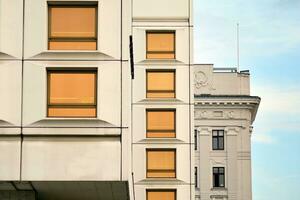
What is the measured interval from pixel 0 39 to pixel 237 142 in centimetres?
6585

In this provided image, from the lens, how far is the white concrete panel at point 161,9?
44.0m

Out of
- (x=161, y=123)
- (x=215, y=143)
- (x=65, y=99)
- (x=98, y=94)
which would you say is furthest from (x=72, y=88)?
(x=215, y=143)

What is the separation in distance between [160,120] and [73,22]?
22.6 m

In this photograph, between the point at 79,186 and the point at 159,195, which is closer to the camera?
the point at 79,186

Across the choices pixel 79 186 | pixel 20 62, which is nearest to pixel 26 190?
pixel 79 186

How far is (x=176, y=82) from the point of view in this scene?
44.2 metres

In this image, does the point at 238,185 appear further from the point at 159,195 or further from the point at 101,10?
the point at 101,10

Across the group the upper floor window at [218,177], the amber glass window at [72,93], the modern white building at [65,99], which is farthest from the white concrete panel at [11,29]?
the upper floor window at [218,177]

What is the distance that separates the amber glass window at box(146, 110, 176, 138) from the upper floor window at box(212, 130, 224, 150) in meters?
42.4

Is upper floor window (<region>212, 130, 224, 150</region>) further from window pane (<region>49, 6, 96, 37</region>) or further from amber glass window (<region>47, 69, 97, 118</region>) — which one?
amber glass window (<region>47, 69, 97, 118</region>)

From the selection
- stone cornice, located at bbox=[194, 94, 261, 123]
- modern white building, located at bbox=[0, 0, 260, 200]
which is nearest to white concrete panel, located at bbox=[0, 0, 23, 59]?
modern white building, located at bbox=[0, 0, 260, 200]

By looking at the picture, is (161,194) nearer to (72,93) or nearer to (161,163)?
(161,163)

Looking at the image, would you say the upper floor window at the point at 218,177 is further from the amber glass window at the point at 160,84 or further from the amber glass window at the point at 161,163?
the amber glass window at the point at 161,163

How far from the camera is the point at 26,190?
22.3 m
